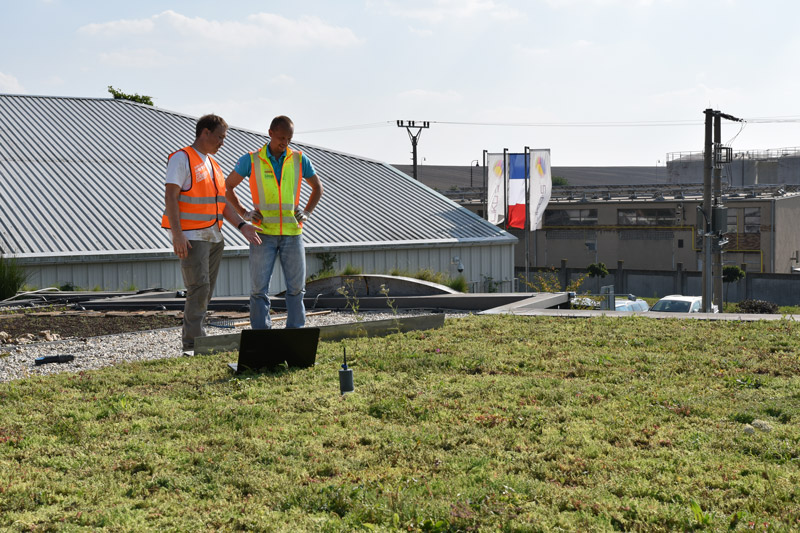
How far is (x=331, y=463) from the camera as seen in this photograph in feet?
13.7

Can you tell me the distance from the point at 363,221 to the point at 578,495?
2678 centimetres

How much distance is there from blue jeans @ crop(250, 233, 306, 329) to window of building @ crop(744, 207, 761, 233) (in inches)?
1884

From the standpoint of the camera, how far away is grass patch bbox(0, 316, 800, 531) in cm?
350

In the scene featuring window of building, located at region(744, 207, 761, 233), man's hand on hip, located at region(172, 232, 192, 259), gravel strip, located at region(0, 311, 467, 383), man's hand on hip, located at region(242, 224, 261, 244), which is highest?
window of building, located at region(744, 207, 761, 233)

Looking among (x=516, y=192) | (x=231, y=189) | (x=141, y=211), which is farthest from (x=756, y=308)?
(x=231, y=189)

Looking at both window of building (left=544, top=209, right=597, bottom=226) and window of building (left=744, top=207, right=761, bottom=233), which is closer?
window of building (left=744, top=207, right=761, bottom=233)

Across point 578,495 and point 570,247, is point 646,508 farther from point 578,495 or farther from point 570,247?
point 570,247

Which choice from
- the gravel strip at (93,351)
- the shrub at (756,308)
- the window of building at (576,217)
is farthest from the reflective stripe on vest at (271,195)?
the window of building at (576,217)

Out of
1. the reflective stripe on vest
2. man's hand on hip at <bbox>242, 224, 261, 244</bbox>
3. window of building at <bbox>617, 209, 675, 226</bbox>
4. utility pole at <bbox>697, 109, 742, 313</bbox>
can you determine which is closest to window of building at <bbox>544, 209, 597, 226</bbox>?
window of building at <bbox>617, 209, 675, 226</bbox>

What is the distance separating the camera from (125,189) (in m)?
26.8

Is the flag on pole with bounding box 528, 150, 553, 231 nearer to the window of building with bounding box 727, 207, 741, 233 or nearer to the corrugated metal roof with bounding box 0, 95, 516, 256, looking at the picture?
the corrugated metal roof with bounding box 0, 95, 516, 256

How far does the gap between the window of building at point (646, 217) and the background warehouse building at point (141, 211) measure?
23.1 m

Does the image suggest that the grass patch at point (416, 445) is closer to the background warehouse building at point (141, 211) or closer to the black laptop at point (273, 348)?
the black laptop at point (273, 348)

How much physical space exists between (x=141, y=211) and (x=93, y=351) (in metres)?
18.4
